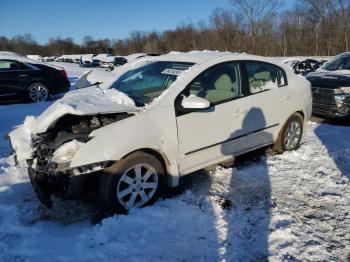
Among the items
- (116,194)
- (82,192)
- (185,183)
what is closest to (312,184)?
(185,183)

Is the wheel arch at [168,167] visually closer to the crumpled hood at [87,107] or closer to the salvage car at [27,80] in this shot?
the crumpled hood at [87,107]

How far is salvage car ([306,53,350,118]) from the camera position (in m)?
8.69

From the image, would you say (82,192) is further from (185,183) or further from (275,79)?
(275,79)

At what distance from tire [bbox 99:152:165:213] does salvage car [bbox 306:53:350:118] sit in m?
5.90

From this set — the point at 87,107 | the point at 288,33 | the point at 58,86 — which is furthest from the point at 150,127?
the point at 288,33

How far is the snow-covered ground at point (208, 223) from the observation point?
11.3 ft

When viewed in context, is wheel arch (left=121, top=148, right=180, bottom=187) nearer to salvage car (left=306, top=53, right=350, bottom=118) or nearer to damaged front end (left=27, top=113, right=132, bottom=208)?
damaged front end (left=27, top=113, right=132, bottom=208)

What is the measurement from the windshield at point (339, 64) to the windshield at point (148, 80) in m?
6.73

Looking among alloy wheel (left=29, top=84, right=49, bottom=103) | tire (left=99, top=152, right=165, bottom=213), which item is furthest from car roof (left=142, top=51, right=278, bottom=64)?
alloy wheel (left=29, top=84, right=49, bottom=103)

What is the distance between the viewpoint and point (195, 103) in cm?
432

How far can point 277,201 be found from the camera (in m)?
4.53

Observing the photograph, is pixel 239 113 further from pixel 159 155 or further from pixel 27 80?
pixel 27 80

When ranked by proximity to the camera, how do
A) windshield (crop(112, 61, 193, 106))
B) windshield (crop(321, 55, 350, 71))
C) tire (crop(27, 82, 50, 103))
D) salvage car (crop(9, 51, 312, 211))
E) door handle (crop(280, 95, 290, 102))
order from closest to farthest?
salvage car (crop(9, 51, 312, 211))
windshield (crop(112, 61, 193, 106))
door handle (crop(280, 95, 290, 102))
windshield (crop(321, 55, 350, 71))
tire (crop(27, 82, 50, 103))

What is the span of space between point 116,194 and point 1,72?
884cm
